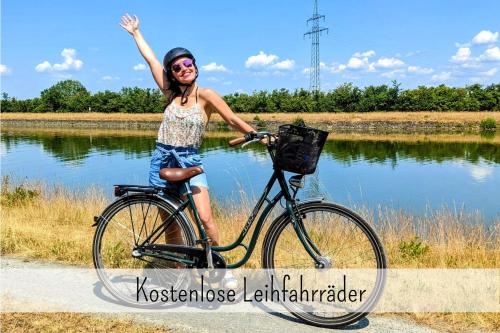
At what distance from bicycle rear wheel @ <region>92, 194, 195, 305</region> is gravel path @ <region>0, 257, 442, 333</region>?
0.40 metres

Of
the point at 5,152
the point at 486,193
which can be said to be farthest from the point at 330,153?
the point at 5,152

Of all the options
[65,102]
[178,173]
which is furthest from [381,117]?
[65,102]

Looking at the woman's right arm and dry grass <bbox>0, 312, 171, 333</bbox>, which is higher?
the woman's right arm

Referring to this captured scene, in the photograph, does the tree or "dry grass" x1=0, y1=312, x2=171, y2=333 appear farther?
the tree

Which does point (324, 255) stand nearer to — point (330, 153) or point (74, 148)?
Result: point (330, 153)

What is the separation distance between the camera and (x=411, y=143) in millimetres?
38125

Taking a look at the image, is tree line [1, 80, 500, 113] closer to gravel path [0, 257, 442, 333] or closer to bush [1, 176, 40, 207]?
bush [1, 176, 40, 207]

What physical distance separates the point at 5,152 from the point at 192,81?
112ft

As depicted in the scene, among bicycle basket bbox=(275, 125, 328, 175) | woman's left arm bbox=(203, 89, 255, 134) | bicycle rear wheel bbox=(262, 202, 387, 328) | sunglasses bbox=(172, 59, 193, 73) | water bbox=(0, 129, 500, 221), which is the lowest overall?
water bbox=(0, 129, 500, 221)

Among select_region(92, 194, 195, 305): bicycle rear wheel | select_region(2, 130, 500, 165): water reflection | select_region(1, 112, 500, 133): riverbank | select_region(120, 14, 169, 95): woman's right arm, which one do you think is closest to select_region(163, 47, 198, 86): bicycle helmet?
select_region(120, 14, 169, 95): woman's right arm

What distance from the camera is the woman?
368 cm

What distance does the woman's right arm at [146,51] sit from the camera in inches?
158

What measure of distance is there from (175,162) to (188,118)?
16.4 inches

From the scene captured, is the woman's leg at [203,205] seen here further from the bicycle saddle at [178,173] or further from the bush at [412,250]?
the bush at [412,250]
